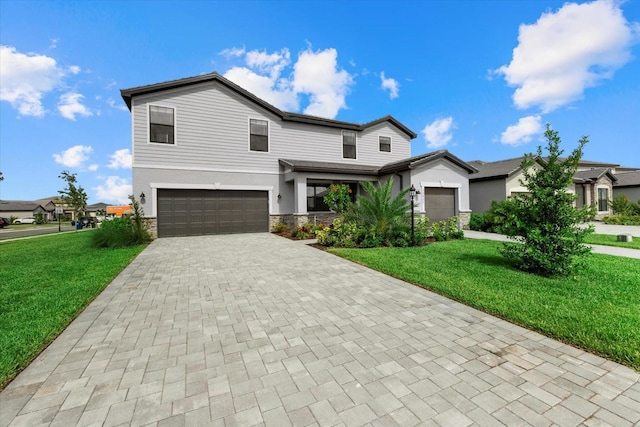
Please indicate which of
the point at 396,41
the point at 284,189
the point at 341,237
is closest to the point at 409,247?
the point at 341,237

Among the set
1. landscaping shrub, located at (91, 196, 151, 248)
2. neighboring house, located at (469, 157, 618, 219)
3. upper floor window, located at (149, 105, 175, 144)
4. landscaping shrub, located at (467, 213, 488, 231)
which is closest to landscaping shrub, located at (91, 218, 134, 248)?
→ landscaping shrub, located at (91, 196, 151, 248)

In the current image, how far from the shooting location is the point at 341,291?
5172mm

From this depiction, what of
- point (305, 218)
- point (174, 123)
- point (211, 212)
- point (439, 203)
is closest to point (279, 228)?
point (305, 218)

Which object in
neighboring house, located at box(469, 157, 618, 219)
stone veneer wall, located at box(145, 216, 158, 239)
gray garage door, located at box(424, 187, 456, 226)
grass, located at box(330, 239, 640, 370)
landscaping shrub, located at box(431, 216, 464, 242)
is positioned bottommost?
grass, located at box(330, 239, 640, 370)

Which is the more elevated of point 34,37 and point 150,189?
point 34,37

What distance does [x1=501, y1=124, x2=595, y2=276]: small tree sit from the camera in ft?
18.8

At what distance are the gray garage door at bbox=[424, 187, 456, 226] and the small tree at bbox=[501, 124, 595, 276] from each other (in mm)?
8319

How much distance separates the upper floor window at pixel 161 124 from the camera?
1284cm

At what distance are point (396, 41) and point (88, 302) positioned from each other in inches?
634

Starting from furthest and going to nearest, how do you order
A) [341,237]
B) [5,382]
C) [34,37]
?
[341,237]
[34,37]
[5,382]

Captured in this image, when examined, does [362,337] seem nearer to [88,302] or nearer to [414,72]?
[88,302]

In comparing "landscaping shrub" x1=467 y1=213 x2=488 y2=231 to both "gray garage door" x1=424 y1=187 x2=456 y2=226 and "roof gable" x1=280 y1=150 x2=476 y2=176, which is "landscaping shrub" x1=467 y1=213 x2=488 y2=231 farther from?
"roof gable" x1=280 y1=150 x2=476 y2=176

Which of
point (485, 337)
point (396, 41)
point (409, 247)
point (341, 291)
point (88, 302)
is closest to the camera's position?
point (485, 337)

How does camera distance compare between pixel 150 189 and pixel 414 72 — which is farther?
pixel 414 72
